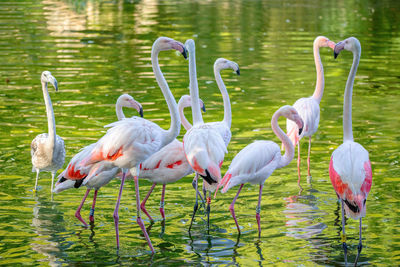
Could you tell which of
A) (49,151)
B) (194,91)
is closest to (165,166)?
(194,91)

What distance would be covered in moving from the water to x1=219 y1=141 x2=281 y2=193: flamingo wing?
54 cm

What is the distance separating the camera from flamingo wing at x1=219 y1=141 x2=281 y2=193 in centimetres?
580

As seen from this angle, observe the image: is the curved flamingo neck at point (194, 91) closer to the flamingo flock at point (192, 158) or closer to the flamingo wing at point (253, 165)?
the flamingo flock at point (192, 158)

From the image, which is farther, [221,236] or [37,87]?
[37,87]

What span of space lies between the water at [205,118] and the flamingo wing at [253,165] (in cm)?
54

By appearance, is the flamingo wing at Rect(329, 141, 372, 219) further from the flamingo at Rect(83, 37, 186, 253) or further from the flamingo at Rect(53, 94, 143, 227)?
the flamingo at Rect(53, 94, 143, 227)

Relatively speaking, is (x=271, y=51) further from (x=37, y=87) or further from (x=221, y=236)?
(x=221, y=236)

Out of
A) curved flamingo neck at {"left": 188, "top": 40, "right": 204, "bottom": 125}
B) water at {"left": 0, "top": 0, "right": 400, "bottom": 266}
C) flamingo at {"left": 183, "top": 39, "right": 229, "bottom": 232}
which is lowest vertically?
water at {"left": 0, "top": 0, "right": 400, "bottom": 266}

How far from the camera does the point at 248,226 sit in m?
6.20

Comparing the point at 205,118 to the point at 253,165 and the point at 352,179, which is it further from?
the point at 352,179

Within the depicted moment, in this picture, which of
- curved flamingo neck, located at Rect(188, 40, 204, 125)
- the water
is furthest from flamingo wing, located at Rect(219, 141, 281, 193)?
curved flamingo neck, located at Rect(188, 40, 204, 125)

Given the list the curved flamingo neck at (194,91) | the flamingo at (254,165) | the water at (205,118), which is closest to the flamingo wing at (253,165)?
the flamingo at (254,165)

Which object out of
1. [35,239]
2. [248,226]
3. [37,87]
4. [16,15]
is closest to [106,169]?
[35,239]

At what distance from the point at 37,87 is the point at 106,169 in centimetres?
666
